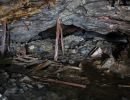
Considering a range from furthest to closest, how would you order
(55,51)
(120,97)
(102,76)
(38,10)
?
(55,51) < (38,10) < (102,76) < (120,97)

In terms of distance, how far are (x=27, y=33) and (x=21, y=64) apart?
4.31ft

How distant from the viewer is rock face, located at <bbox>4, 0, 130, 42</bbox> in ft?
30.0

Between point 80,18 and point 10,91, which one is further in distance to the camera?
point 80,18

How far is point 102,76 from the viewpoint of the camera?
28.7ft

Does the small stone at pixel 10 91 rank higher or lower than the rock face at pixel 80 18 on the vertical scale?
lower

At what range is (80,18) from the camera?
31.9 feet

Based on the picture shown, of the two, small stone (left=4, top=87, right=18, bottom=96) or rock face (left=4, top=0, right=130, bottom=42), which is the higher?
rock face (left=4, top=0, right=130, bottom=42)

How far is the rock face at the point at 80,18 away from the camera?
9141mm

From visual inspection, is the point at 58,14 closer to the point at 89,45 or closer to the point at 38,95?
the point at 89,45

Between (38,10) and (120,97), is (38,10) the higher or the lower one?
the higher one

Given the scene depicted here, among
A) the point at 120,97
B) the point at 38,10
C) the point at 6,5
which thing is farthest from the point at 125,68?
the point at 6,5

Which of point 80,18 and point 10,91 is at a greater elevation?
point 80,18

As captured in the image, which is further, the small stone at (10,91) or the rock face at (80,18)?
the rock face at (80,18)

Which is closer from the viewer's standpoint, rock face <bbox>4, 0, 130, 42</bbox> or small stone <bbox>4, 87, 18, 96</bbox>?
small stone <bbox>4, 87, 18, 96</bbox>
